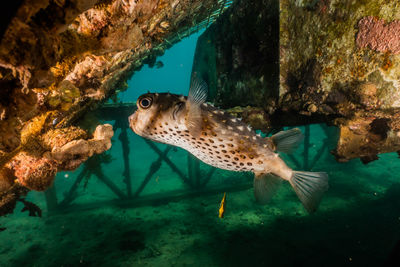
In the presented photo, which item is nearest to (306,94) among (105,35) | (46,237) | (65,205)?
(105,35)

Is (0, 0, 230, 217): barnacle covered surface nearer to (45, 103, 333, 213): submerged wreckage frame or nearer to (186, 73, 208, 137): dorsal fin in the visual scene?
(186, 73, 208, 137): dorsal fin

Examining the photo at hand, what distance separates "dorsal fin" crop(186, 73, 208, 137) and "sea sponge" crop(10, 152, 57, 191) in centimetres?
173

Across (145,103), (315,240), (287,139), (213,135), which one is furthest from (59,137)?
(315,240)

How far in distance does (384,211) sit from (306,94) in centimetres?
824

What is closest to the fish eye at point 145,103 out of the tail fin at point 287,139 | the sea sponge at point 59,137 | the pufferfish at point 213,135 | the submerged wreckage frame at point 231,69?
the pufferfish at point 213,135

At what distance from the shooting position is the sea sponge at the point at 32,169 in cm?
223

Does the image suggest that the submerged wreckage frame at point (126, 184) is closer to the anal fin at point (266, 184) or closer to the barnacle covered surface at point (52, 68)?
the barnacle covered surface at point (52, 68)

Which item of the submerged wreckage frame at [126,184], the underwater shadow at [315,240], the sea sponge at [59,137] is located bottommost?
the underwater shadow at [315,240]

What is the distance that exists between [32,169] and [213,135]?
2.10 m

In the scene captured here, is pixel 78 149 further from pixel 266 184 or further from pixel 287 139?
pixel 287 139

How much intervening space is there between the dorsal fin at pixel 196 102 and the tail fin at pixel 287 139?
3.31ft

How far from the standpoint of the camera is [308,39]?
3.27 metres

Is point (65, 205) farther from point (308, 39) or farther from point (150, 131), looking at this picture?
point (308, 39)

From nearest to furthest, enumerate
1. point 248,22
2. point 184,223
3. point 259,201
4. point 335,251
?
point 259,201 → point 248,22 → point 335,251 → point 184,223
